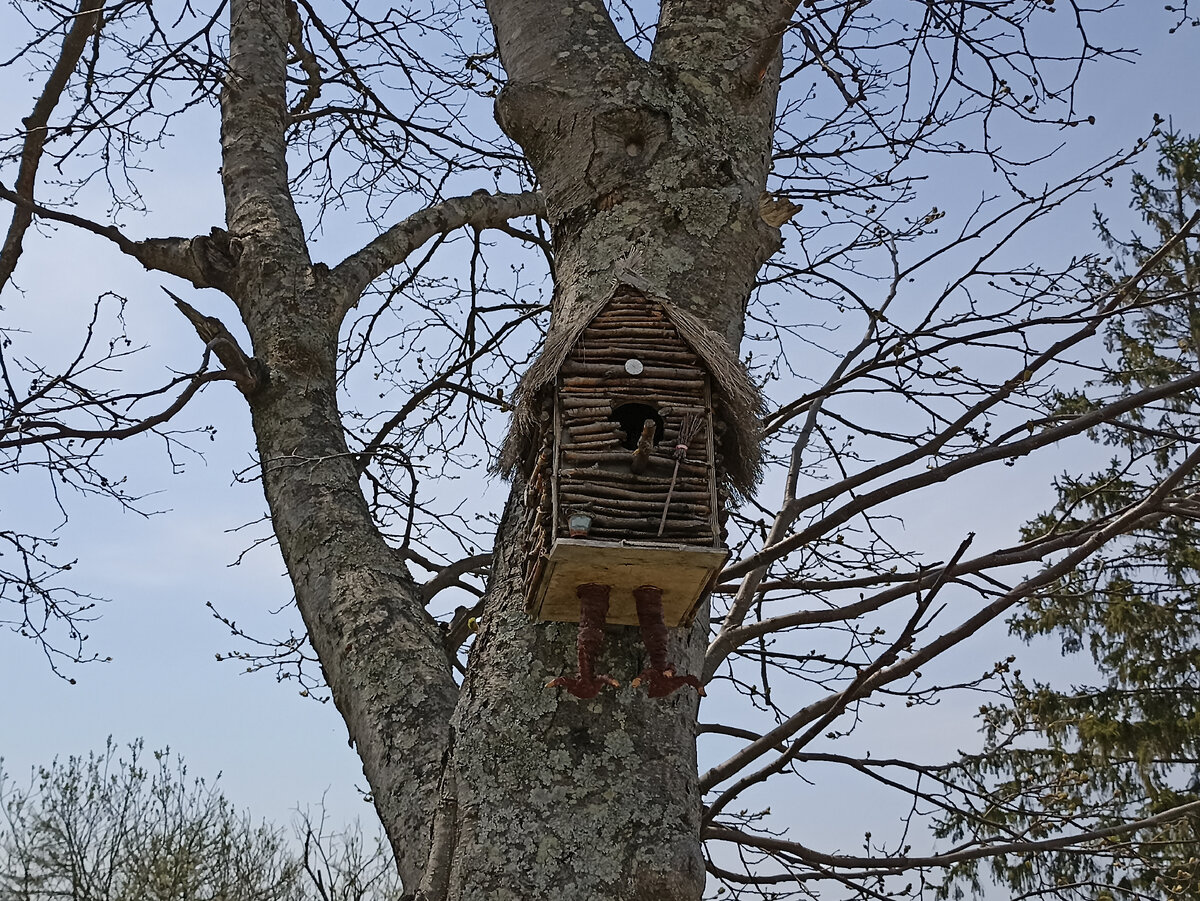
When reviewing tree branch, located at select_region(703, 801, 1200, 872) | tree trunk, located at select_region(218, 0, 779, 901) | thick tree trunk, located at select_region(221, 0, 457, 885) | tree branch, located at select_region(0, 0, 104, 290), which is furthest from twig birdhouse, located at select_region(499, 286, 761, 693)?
tree branch, located at select_region(0, 0, 104, 290)

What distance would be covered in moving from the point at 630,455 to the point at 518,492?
42cm

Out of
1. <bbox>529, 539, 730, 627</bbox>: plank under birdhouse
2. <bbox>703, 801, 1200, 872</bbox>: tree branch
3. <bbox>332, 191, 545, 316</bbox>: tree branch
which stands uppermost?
<bbox>332, 191, 545, 316</bbox>: tree branch

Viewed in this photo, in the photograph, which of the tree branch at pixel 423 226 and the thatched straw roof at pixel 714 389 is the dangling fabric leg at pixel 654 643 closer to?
the thatched straw roof at pixel 714 389

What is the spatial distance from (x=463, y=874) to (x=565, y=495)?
70 centimetres

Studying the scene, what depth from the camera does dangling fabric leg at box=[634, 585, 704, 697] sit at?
1.98 m

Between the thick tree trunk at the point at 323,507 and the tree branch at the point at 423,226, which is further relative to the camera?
the tree branch at the point at 423,226

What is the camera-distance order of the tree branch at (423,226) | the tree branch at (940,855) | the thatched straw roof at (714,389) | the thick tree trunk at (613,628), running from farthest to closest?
the tree branch at (423,226), the tree branch at (940,855), the thatched straw roof at (714,389), the thick tree trunk at (613,628)

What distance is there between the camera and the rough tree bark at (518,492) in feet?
6.40

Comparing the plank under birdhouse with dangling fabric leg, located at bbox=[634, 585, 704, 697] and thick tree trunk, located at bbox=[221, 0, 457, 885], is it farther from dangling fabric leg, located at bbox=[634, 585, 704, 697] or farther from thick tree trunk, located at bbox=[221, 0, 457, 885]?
thick tree trunk, located at bbox=[221, 0, 457, 885]

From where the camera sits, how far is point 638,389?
7.16 feet

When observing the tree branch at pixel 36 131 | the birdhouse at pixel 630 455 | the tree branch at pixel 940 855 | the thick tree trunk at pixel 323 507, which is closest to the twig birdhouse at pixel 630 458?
the birdhouse at pixel 630 455

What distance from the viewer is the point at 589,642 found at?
1.99 meters

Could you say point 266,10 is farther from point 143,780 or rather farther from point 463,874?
point 143,780

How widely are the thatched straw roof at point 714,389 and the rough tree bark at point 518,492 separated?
0.18 metres
